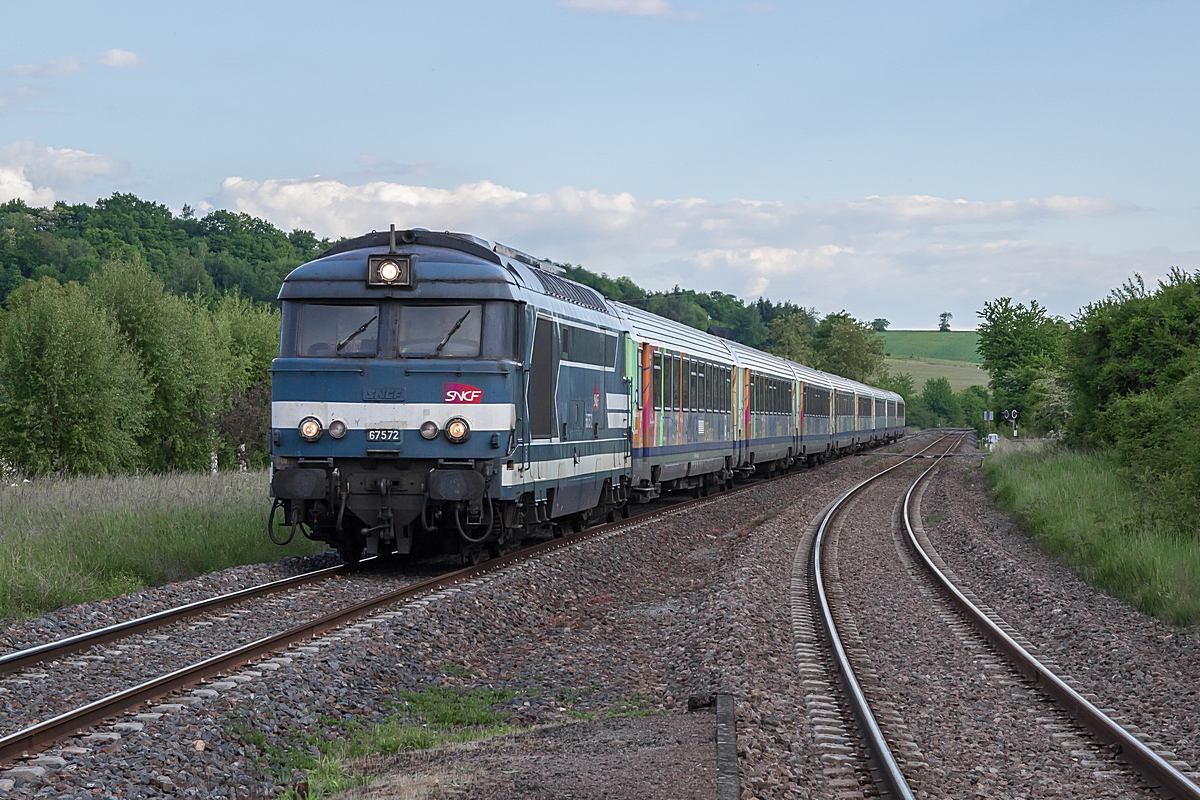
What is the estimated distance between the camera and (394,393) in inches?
492

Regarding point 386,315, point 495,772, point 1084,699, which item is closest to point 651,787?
point 495,772

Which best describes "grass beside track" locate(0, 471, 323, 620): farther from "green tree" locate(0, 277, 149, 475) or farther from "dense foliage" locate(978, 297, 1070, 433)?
"dense foliage" locate(978, 297, 1070, 433)

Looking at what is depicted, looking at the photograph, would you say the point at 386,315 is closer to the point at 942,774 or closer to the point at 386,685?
the point at 386,685

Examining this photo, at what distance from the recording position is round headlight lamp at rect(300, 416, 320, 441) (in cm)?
1253

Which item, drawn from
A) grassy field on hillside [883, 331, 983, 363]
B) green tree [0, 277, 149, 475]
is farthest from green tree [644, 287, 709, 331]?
green tree [0, 277, 149, 475]

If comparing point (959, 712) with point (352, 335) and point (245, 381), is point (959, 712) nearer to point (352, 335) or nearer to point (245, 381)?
point (352, 335)

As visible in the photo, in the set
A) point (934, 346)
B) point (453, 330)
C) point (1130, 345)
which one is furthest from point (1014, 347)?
point (934, 346)

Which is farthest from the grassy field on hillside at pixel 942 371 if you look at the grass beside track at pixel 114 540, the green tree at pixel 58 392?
the grass beside track at pixel 114 540

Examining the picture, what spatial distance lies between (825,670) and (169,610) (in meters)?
5.45

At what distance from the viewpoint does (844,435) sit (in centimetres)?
4956

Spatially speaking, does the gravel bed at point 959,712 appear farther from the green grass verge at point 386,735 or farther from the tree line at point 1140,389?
the tree line at point 1140,389

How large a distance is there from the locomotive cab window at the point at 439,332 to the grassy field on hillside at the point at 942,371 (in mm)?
150542

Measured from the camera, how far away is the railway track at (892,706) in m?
6.34

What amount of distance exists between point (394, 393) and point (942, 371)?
→ 544 feet
